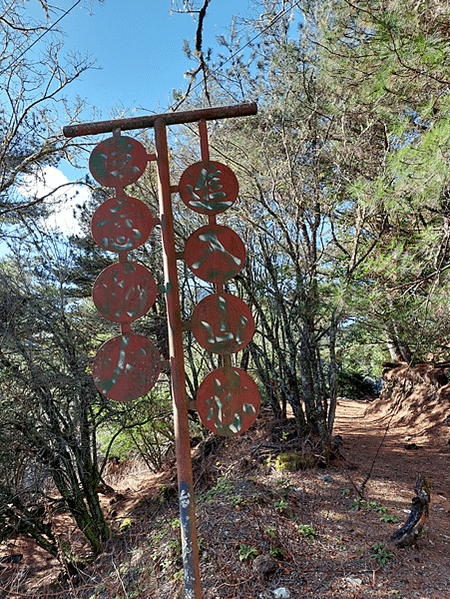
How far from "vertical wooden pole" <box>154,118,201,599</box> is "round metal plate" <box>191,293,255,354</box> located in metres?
0.10

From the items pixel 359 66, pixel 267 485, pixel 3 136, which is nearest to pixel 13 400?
pixel 267 485

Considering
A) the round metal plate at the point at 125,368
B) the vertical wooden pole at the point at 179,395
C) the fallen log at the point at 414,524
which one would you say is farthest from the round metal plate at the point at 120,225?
the fallen log at the point at 414,524

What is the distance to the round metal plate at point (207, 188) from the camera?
→ 68.4 inches

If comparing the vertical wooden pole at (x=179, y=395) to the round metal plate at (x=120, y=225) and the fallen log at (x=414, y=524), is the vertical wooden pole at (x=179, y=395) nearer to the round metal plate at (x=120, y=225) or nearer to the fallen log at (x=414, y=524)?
the round metal plate at (x=120, y=225)

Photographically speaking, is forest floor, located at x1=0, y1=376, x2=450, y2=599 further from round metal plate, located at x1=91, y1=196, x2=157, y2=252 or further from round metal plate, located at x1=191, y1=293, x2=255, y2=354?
round metal plate, located at x1=91, y1=196, x2=157, y2=252

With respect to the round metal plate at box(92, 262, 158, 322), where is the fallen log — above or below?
below

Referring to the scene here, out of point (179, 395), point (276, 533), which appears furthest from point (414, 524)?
point (179, 395)

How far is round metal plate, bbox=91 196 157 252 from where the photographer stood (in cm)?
170

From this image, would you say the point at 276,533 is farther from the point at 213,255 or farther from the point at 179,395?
the point at 213,255

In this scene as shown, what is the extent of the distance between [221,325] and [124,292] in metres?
0.46

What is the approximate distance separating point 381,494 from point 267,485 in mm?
1202

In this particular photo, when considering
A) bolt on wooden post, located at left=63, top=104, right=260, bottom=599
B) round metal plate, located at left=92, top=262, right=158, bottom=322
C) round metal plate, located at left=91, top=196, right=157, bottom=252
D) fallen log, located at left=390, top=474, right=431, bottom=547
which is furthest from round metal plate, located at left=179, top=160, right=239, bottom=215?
fallen log, located at left=390, top=474, right=431, bottom=547

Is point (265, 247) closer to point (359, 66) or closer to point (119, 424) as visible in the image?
point (359, 66)

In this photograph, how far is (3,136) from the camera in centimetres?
552
